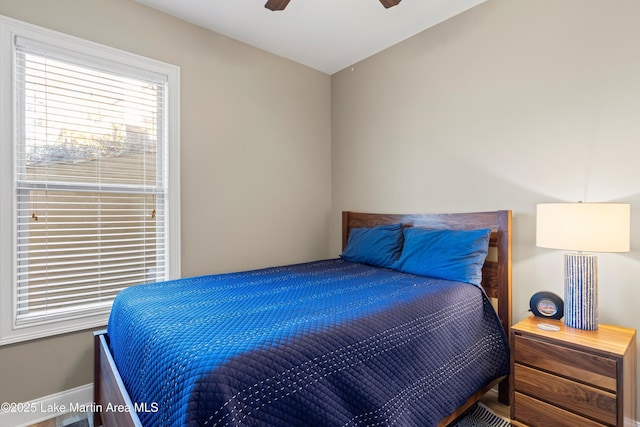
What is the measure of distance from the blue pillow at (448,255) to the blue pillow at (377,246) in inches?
5.5

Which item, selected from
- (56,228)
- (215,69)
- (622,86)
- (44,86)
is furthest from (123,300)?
(622,86)

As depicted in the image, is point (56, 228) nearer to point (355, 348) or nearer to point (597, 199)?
point (355, 348)

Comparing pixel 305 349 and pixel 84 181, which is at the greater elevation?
pixel 84 181

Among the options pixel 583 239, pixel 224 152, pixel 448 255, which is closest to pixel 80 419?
pixel 224 152

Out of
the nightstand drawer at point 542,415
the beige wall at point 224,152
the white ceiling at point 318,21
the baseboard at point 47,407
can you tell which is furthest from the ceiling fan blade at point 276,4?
the baseboard at point 47,407

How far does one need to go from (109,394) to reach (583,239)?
7.79ft

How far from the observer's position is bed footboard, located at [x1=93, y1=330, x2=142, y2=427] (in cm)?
121

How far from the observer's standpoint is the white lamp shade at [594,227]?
4.83ft

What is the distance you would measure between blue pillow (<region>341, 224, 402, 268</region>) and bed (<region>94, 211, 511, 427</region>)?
17cm

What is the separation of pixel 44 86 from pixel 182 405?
7.00ft

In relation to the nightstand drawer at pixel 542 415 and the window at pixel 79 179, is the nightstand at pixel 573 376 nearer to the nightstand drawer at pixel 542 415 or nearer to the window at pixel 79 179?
the nightstand drawer at pixel 542 415

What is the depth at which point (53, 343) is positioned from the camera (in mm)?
1980

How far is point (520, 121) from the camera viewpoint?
2.08m

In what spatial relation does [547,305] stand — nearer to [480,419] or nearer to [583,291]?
[583,291]
